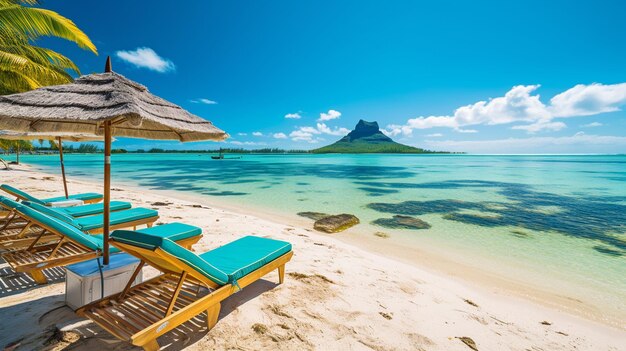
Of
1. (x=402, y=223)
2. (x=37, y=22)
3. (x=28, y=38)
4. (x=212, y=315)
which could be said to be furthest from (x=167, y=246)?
(x=28, y=38)

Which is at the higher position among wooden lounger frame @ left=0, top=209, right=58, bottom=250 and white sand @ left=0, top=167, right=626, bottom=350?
wooden lounger frame @ left=0, top=209, right=58, bottom=250

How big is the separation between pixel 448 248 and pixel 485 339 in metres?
4.79

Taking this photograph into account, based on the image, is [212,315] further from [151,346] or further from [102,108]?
[102,108]

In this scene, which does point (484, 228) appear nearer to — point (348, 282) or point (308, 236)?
point (308, 236)

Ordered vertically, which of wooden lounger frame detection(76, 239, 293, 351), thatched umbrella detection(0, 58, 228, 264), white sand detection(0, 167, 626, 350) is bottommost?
white sand detection(0, 167, 626, 350)

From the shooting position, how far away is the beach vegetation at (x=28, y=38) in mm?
6711

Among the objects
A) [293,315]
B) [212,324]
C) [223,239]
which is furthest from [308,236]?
[212,324]

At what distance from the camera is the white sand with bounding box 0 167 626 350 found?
2758 mm

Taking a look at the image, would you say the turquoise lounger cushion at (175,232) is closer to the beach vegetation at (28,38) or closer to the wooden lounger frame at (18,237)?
the wooden lounger frame at (18,237)

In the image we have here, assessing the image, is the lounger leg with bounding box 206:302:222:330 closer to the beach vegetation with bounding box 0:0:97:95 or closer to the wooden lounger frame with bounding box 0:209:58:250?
the wooden lounger frame with bounding box 0:209:58:250

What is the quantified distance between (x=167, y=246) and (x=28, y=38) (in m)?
10.2

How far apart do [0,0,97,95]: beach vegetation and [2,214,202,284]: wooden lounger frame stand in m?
6.21

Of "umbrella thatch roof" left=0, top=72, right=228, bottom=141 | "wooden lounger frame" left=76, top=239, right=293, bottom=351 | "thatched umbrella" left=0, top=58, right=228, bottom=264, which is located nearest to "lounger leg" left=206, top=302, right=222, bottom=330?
"wooden lounger frame" left=76, top=239, right=293, bottom=351

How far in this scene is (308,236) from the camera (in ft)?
23.5
